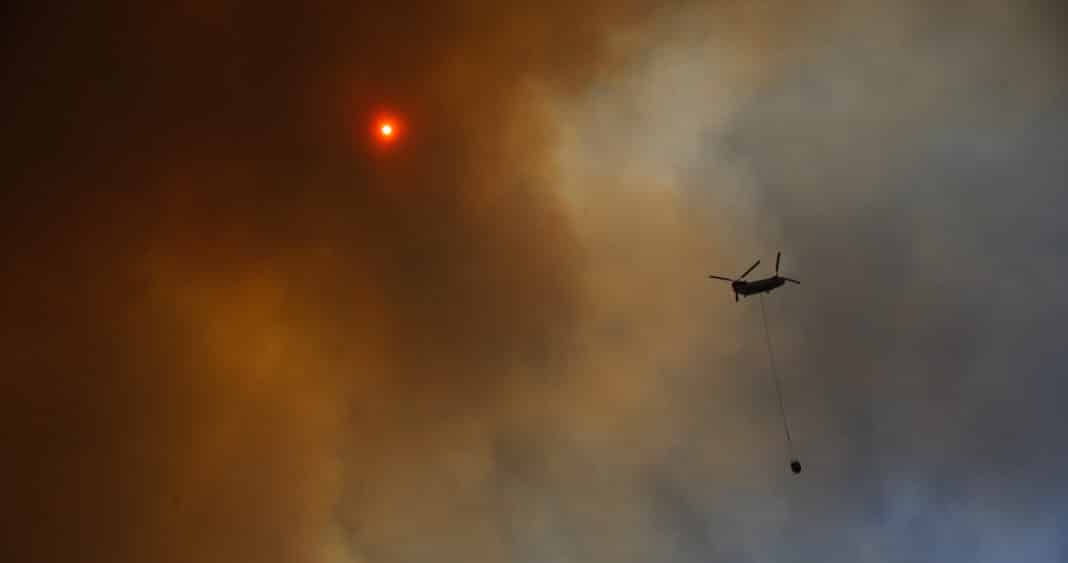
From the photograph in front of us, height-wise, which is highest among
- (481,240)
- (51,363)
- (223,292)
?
(481,240)

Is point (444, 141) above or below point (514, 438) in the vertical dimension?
above

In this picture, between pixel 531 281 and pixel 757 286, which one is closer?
pixel 757 286

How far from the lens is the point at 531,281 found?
12.8m

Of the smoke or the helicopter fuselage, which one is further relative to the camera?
the smoke

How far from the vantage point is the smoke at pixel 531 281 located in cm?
1150

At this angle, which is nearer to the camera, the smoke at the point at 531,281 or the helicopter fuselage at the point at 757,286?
the helicopter fuselage at the point at 757,286

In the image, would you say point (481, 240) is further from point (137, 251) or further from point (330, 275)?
point (137, 251)

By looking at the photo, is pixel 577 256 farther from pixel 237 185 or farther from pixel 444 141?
pixel 237 185

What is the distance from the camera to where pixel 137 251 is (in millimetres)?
12211

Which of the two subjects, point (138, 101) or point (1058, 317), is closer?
point (1058, 317)

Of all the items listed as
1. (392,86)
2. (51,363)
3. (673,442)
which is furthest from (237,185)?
(673,442)

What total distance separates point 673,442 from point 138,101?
9.32 metres

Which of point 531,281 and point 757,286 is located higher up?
point 531,281

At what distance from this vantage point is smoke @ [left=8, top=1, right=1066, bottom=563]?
11500mm
